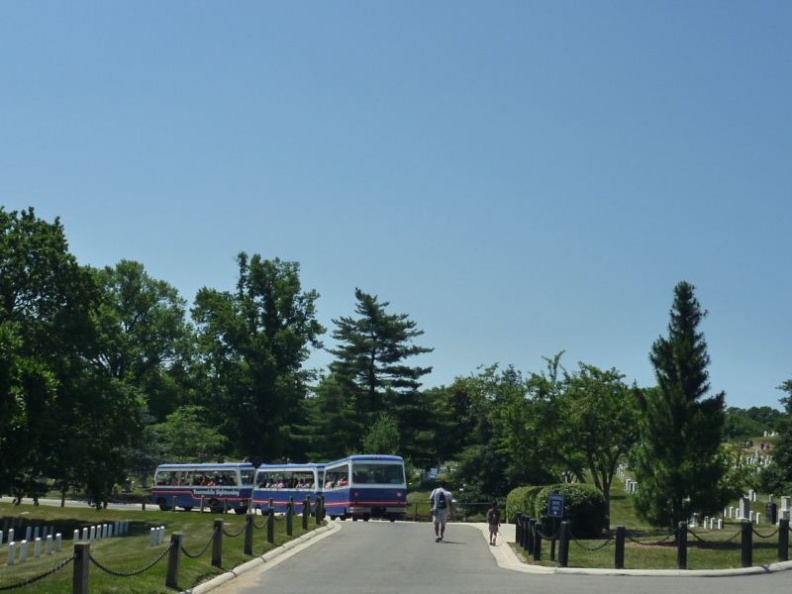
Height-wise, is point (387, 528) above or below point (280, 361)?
below

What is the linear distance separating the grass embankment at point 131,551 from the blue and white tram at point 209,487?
7558 mm

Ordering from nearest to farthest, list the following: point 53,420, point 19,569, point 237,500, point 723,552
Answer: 1. point 19,569
2. point 723,552
3. point 53,420
4. point 237,500

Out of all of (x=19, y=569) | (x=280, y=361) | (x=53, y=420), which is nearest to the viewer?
(x=19, y=569)

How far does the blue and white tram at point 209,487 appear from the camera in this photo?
2200 inches

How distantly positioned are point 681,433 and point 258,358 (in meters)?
48.5

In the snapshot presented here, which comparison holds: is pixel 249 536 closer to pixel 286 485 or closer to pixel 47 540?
pixel 47 540

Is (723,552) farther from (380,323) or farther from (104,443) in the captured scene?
(380,323)

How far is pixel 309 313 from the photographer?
7819 centimetres

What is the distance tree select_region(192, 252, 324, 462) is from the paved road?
156 feet

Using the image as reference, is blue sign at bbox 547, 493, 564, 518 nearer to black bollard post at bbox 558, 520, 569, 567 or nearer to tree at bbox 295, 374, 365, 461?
black bollard post at bbox 558, 520, 569, 567

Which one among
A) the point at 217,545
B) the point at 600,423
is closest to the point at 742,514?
the point at 600,423

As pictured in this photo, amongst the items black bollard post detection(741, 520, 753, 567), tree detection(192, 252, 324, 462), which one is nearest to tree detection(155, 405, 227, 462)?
tree detection(192, 252, 324, 462)

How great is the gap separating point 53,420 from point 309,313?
3925 centimetres

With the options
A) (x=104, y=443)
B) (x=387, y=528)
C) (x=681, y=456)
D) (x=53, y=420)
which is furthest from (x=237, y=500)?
(x=681, y=456)
